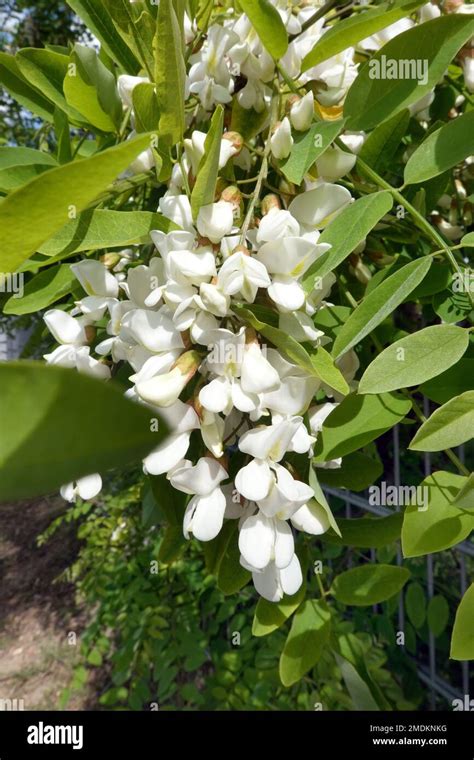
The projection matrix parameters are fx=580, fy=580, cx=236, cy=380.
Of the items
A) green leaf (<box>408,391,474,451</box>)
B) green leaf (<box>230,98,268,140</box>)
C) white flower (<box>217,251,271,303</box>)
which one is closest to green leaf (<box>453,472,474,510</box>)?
green leaf (<box>408,391,474,451</box>)

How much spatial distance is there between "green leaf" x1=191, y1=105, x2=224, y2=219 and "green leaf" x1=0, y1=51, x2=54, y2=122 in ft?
0.78

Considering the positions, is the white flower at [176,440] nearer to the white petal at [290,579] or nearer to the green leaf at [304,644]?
the white petal at [290,579]

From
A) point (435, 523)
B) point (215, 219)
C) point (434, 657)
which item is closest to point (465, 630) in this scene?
point (435, 523)

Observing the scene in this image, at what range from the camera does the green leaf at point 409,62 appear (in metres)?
0.31

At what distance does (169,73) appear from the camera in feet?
0.88

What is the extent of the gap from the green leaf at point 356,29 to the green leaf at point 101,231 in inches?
4.9

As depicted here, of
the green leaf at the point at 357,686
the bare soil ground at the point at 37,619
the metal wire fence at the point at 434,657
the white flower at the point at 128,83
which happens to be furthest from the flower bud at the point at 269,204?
the bare soil ground at the point at 37,619

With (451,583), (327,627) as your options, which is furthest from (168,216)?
(451,583)

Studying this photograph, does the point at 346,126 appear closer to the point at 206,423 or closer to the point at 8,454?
the point at 206,423

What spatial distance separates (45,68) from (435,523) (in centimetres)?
39

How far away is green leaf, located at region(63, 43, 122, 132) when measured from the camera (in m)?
0.36

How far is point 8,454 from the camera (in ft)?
0.30

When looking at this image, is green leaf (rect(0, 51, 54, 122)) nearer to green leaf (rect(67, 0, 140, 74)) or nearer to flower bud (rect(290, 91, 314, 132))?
green leaf (rect(67, 0, 140, 74))
